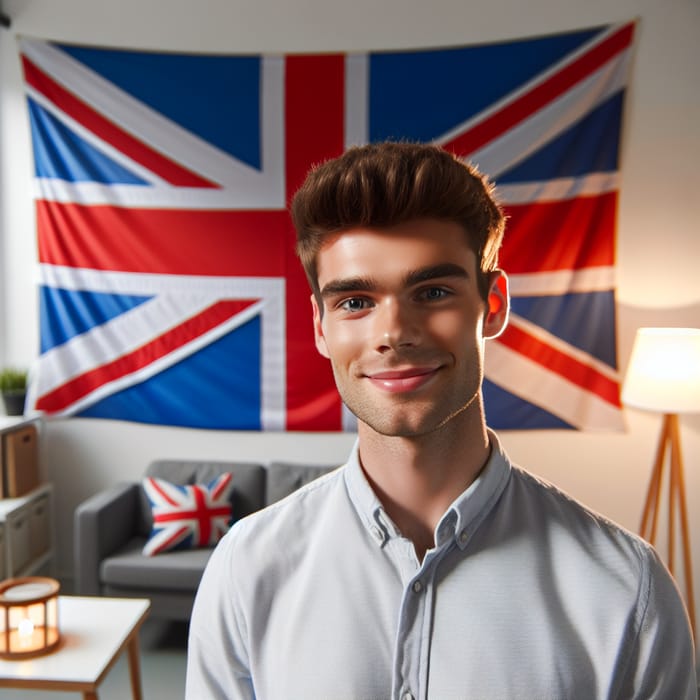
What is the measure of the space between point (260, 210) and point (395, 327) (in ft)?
9.97

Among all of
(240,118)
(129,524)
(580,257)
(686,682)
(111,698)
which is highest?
(240,118)

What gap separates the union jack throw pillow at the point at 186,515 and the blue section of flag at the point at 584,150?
7.01 feet

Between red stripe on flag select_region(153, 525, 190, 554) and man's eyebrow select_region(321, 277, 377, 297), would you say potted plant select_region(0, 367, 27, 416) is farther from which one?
man's eyebrow select_region(321, 277, 377, 297)

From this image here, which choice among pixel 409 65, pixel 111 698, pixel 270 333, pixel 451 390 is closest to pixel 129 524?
pixel 111 698

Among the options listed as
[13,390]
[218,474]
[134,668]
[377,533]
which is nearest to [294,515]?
[377,533]

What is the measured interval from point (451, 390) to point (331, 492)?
10.1 inches

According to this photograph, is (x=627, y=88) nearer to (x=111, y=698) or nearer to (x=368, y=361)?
(x=368, y=361)

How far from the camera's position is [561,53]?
3.45 meters

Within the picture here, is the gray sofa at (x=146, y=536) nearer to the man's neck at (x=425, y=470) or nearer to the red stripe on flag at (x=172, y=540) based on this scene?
the red stripe on flag at (x=172, y=540)

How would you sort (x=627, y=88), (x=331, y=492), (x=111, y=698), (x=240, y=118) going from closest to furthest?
1. (x=331, y=492)
2. (x=111, y=698)
3. (x=627, y=88)
4. (x=240, y=118)

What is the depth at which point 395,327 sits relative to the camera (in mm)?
808

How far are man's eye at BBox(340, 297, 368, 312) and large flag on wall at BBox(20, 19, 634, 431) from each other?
281 centimetres

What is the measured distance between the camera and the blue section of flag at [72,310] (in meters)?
3.85

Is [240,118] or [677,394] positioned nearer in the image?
[677,394]
